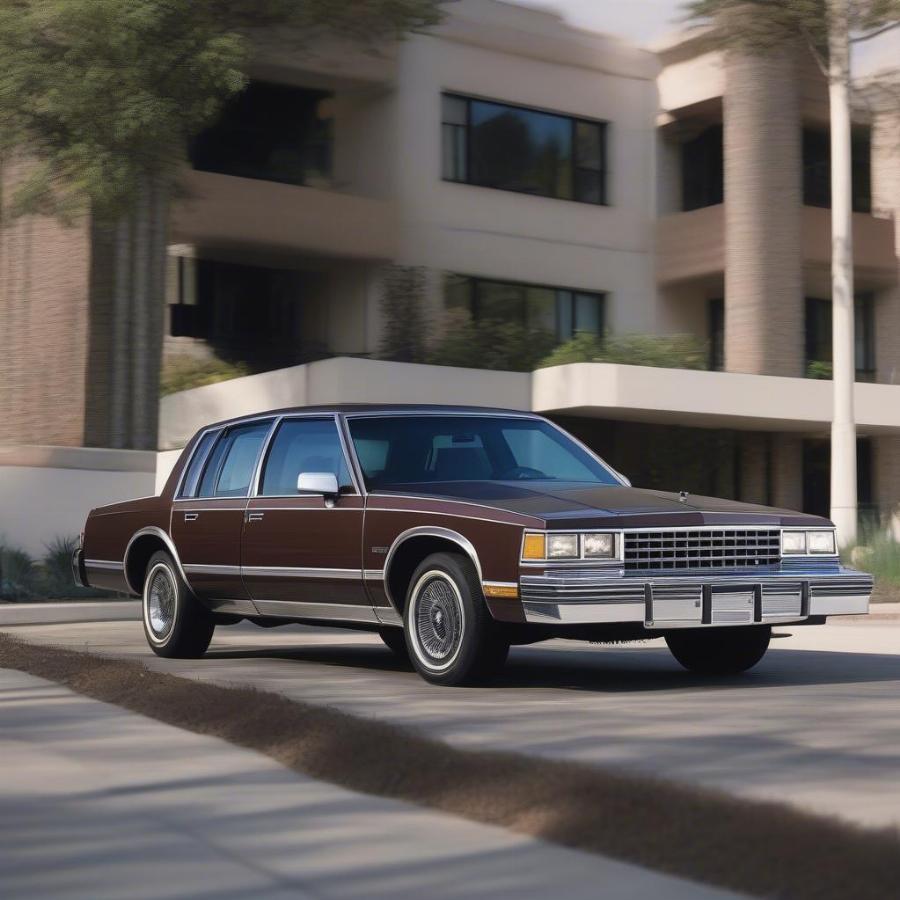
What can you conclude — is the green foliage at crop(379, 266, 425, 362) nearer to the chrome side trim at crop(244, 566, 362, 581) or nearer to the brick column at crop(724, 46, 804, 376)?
the brick column at crop(724, 46, 804, 376)

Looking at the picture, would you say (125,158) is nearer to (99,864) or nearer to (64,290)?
(64,290)

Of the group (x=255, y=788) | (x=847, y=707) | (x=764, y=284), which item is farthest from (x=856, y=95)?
(x=255, y=788)

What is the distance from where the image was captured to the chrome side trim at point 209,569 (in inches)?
458

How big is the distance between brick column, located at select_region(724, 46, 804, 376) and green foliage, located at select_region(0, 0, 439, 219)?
1248 cm

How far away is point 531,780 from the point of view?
6242 millimetres

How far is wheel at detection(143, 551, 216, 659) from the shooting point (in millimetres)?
12141

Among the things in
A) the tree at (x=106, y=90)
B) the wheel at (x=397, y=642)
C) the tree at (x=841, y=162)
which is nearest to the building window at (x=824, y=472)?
the tree at (x=841, y=162)

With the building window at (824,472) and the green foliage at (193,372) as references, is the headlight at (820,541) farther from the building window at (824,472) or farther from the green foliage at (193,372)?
the building window at (824,472)

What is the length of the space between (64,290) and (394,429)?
16086 millimetres

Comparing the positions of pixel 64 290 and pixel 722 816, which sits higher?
pixel 64 290

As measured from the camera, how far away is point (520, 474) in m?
11.1

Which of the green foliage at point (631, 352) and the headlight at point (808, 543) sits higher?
the green foliage at point (631, 352)

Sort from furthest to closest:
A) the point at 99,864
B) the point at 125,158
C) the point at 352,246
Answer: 1. the point at 352,246
2. the point at 125,158
3. the point at 99,864

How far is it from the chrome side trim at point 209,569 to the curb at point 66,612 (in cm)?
509
